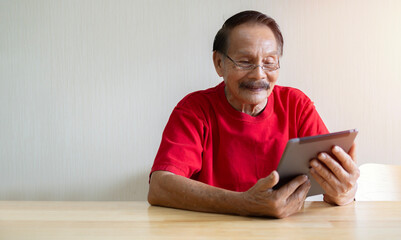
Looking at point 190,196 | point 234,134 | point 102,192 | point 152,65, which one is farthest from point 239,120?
point 102,192

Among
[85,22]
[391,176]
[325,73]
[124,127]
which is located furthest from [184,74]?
[391,176]

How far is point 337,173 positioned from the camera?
3.77 feet

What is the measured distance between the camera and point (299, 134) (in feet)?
5.17

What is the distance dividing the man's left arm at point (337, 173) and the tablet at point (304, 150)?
0.02 metres

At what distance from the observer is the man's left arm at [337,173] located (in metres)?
1.11

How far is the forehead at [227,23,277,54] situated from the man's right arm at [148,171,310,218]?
0.52 metres

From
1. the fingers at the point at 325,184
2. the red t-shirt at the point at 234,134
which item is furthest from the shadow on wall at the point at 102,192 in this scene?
the fingers at the point at 325,184

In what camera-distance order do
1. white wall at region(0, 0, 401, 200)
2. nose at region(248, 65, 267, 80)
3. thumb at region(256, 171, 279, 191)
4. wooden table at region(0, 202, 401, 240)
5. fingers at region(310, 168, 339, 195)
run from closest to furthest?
wooden table at region(0, 202, 401, 240), thumb at region(256, 171, 279, 191), fingers at region(310, 168, 339, 195), nose at region(248, 65, 267, 80), white wall at region(0, 0, 401, 200)

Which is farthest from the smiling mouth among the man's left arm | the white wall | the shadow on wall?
the shadow on wall

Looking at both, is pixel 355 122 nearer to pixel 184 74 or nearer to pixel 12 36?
pixel 184 74

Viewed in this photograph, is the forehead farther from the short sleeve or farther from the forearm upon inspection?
the forearm

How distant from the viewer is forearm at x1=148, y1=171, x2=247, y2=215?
112cm

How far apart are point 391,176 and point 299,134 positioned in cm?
38

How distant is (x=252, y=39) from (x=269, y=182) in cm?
60
